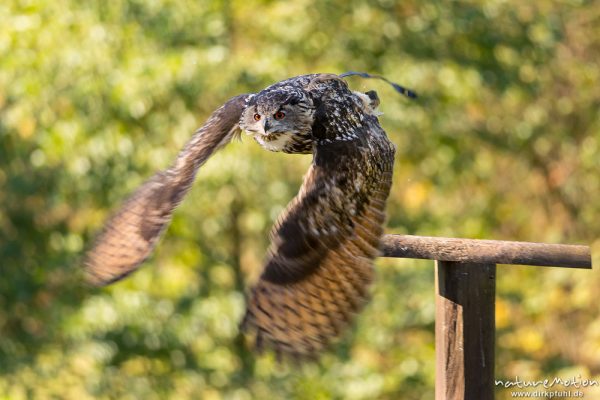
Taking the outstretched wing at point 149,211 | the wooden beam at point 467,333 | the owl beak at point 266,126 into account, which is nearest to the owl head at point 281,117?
the owl beak at point 266,126

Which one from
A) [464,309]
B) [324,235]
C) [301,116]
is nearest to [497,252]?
[464,309]

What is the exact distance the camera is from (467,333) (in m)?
3.77

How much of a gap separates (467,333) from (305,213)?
635 millimetres

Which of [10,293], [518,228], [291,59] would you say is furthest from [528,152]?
[10,293]

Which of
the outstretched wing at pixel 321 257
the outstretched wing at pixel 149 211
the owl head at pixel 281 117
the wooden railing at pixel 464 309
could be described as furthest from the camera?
the owl head at pixel 281 117

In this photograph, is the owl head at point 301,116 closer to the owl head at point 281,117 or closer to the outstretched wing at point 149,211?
the owl head at point 281,117

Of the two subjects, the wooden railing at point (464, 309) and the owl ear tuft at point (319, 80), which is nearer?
the wooden railing at point (464, 309)

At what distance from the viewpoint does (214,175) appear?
749 centimetres

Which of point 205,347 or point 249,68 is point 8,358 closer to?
point 205,347

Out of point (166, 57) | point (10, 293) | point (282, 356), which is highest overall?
point (166, 57)

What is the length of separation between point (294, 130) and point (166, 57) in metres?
3.40

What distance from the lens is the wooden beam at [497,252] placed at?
12.0ft

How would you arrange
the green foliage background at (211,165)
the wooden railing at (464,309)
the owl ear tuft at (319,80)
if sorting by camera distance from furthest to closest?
the green foliage background at (211,165), the owl ear tuft at (319,80), the wooden railing at (464,309)

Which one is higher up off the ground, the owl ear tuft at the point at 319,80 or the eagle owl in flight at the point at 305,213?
the owl ear tuft at the point at 319,80
